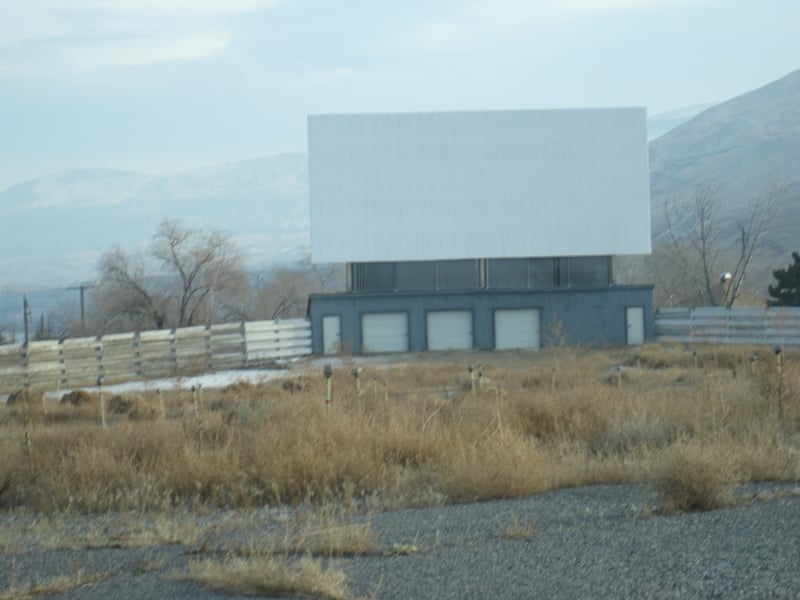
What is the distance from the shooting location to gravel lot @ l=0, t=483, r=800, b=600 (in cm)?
621

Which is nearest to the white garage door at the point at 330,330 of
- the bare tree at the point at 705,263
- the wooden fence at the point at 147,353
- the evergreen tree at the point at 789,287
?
the wooden fence at the point at 147,353

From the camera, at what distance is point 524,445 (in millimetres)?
11133

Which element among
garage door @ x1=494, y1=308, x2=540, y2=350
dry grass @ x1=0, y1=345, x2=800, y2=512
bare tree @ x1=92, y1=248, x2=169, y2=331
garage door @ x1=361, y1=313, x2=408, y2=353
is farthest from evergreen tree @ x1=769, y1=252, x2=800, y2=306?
bare tree @ x1=92, y1=248, x2=169, y2=331

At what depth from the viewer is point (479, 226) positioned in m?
44.8

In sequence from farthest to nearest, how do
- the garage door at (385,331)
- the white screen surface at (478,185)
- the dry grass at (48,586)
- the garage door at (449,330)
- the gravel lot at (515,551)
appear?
1. the white screen surface at (478,185)
2. the garage door at (449,330)
3. the garage door at (385,331)
4. the dry grass at (48,586)
5. the gravel lot at (515,551)

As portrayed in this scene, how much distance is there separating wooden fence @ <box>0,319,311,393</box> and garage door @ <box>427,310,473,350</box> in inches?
205

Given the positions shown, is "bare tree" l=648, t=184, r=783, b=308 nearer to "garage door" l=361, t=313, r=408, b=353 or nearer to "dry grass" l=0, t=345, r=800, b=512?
"garage door" l=361, t=313, r=408, b=353

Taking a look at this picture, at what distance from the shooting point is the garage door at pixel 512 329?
4306 cm

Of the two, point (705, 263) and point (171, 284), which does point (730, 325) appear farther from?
point (171, 284)

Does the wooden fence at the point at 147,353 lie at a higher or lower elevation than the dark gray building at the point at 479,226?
lower

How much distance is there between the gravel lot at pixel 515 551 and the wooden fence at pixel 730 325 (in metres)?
28.2

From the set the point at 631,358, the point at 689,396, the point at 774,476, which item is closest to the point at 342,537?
the point at 774,476

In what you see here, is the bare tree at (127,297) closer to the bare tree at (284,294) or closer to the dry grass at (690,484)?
the bare tree at (284,294)

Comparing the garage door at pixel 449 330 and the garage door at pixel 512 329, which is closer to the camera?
the garage door at pixel 449 330
